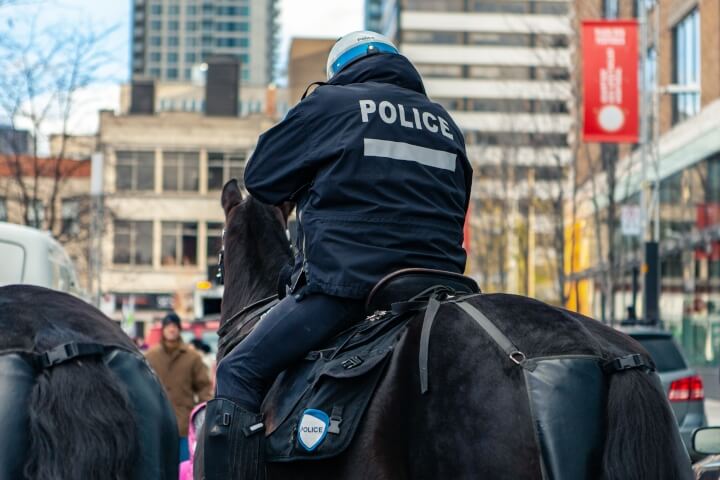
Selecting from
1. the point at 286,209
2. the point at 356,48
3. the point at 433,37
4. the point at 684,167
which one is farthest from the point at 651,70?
the point at 433,37

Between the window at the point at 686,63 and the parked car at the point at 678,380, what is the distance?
67.6ft

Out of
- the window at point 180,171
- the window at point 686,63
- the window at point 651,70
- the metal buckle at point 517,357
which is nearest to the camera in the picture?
the metal buckle at point 517,357

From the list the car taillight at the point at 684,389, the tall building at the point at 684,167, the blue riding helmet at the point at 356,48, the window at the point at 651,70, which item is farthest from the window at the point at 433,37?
the blue riding helmet at the point at 356,48

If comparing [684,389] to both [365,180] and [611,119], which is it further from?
[611,119]

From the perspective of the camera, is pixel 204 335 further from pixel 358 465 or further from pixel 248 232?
pixel 358 465

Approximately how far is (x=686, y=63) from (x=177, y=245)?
43.1 metres

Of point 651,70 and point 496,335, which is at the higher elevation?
point 651,70

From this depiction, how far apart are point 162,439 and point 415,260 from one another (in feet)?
3.82

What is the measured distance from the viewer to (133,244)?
237 ft

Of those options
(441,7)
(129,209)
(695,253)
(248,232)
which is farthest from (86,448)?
(441,7)

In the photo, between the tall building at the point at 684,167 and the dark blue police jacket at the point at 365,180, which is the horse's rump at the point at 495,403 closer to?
the dark blue police jacket at the point at 365,180

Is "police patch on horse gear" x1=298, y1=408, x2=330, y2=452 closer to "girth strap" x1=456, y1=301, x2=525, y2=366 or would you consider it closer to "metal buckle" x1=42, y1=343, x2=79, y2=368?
"girth strap" x1=456, y1=301, x2=525, y2=366

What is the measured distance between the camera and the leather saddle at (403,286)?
14.2ft

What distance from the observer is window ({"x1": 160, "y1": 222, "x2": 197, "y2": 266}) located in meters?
72.8
